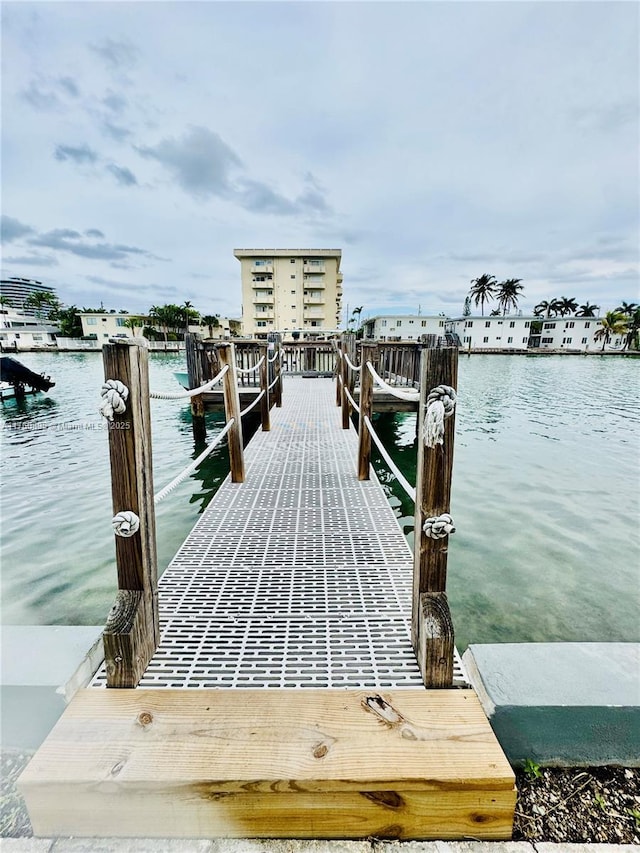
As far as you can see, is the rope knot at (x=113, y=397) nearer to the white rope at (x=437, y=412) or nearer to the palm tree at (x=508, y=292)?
the white rope at (x=437, y=412)

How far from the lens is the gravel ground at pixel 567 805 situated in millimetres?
1454

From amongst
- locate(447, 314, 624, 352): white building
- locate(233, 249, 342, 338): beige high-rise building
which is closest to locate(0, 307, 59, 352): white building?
locate(233, 249, 342, 338): beige high-rise building

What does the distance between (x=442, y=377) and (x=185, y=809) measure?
1.87 metres

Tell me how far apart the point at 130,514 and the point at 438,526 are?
1.40m

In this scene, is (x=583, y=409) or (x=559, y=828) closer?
(x=559, y=828)

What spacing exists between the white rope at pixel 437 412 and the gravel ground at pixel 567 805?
1.49m

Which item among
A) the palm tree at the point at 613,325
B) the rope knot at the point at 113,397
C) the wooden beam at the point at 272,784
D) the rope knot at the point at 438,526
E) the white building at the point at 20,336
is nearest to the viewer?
the wooden beam at the point at 272,784

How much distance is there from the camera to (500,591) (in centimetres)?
396

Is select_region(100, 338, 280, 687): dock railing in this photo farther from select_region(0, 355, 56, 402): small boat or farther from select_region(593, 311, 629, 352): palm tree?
select_region(593, 311, 629, 352): palm tree

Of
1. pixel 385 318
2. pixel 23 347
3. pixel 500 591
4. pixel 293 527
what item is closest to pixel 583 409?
pixel 500 591

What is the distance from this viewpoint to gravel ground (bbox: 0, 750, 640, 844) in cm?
145

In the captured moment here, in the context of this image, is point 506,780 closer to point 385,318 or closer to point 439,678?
point 439,678

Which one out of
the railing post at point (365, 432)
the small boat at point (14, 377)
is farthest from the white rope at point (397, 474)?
the small boat at point (14, 377)

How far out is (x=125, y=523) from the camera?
1.75 metres
